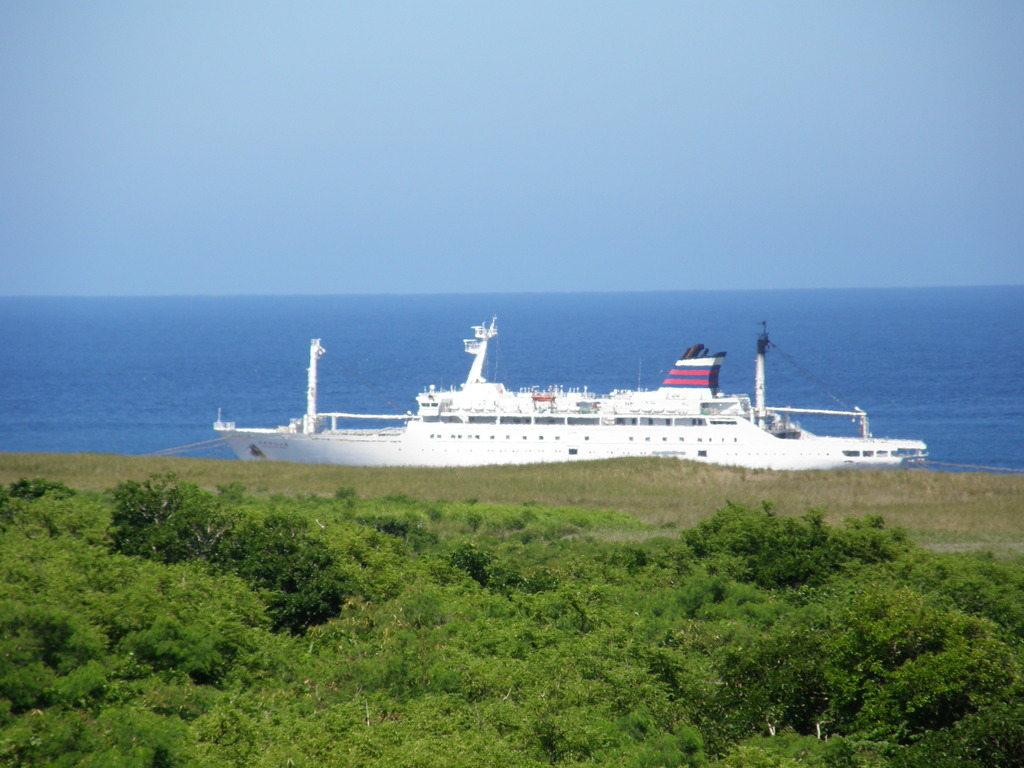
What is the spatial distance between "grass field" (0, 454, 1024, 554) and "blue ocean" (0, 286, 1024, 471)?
8076 mm

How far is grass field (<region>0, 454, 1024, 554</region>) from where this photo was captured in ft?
126

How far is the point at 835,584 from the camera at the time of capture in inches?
987

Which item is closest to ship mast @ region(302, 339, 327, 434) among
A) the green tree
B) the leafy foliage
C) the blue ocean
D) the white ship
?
the white ship

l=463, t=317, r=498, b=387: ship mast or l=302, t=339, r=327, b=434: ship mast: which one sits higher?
l=463, t=317, r=498, b=387: ship mast

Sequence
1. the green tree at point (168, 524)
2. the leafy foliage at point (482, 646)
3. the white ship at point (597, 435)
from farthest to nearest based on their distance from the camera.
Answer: the white ship at point (597, 435) → the green tree at point (168, 524) → the leafy foliage at point (482, 646)

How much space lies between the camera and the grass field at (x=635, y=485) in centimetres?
3850

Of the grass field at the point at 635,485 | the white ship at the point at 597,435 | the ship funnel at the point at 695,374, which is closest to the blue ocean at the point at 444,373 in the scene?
the white ship at the point at 597,435

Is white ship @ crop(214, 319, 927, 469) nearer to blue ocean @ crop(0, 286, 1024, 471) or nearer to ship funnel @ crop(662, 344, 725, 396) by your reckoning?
ship funnel @ crop(662, 344, 725, 396)

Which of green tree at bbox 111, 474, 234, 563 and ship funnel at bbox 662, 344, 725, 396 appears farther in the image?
ship funnel at bbox 662, 344, 725, 396

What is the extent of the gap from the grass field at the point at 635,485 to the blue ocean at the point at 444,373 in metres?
8.08

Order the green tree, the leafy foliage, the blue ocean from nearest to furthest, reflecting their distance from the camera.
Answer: the leafy foliage → the green tree → the blue ocean

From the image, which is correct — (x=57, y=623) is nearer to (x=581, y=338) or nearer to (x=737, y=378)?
(x=737, y=378)

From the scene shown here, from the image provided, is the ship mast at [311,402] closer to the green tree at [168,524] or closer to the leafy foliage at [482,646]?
the leafy foliage at [482,646]

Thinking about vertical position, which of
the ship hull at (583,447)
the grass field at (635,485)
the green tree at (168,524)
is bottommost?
the grass field at (635,485)
